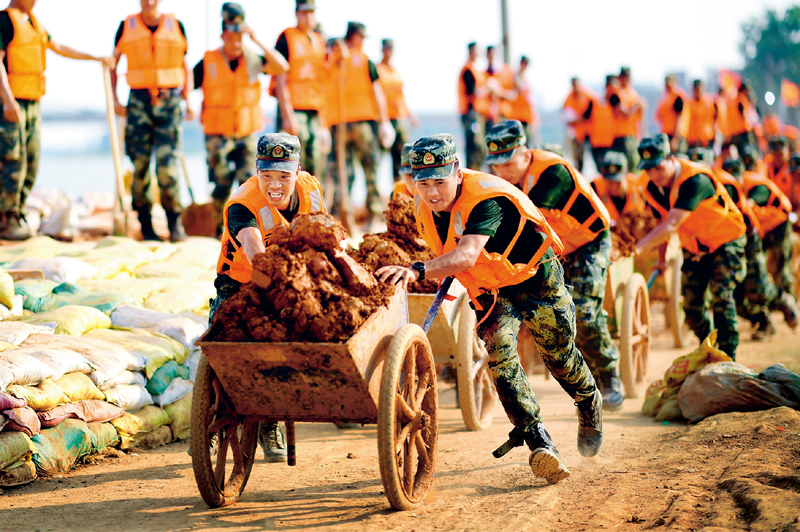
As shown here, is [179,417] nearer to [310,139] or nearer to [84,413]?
[84,413]

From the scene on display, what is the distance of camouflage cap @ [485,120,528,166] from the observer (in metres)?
5.35

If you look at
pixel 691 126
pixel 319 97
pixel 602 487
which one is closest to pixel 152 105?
pixel 319 97

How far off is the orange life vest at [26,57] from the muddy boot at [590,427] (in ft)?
20.4

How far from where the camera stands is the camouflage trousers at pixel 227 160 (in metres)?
8.88

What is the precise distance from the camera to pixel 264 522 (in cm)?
390

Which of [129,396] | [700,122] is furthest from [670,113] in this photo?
[129,396]

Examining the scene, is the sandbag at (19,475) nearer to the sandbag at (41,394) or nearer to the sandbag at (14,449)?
the sandbag at (14,449)

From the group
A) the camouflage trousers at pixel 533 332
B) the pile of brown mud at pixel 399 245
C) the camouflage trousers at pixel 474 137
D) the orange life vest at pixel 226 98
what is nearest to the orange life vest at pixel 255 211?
the pile of brown mud at pixel 399 245

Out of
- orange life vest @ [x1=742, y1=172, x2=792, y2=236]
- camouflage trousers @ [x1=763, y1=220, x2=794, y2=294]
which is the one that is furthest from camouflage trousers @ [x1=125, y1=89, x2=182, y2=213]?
camouflage trousers @ [x1=763, y1=220, x2=794, y2=294]

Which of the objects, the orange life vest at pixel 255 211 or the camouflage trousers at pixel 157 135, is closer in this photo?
the orange life vest at pixel 255 211

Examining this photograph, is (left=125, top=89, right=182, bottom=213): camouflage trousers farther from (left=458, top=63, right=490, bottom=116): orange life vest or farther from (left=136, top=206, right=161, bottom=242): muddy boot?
(left=458, top=63, right=490, bottom=116): orange life vest

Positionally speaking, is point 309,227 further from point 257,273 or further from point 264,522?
point 264,522

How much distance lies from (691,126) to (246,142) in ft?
→ 34.7

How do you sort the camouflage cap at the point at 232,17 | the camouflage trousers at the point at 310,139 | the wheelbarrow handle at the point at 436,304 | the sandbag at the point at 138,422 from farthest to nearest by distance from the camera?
the camouflage trousers at the point at 310,139 → the camouflage cap at the point at 232,17 → the sandbag at the point at 138,422 → the wheelbarrow handle at the point at 436,304
